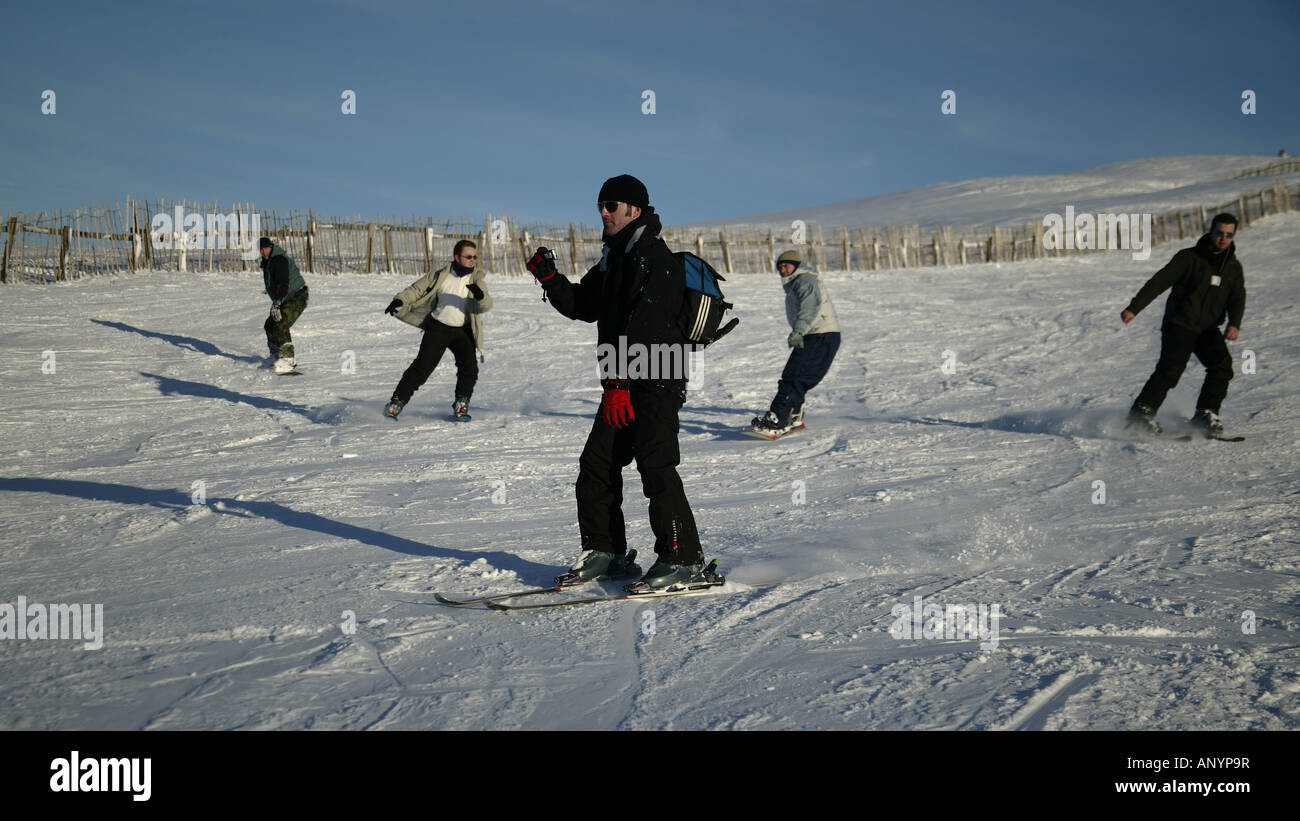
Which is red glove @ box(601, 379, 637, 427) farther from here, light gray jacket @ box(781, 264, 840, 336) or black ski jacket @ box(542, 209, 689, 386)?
light gray jacket @ box(781, 264, 840, 336)

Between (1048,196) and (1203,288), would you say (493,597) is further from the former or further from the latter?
(1048,196)

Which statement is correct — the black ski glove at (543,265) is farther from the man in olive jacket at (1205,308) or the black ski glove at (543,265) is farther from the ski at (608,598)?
the man in olive jacket at (1205,308)

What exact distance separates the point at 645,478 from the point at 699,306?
747 millimetres

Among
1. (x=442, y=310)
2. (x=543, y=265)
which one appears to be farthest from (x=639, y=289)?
(x=442, y=310)

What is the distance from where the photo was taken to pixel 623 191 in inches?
144

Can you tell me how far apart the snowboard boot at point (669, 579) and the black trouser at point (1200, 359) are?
5.18 m

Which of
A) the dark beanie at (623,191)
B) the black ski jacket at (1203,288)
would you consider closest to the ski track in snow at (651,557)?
the black ski jacket at (1203,288)

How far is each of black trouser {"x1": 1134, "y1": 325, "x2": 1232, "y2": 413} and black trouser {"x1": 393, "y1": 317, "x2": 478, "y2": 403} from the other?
621 centimetres

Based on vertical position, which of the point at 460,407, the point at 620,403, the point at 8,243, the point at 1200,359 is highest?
the point at 8,243

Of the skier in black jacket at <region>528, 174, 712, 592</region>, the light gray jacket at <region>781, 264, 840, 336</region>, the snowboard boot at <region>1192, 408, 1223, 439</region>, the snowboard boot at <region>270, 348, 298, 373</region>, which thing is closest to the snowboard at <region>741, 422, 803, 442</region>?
the light gray jacket at <region>781, 264, 840, 336</region>

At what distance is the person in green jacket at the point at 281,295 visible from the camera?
427 inches

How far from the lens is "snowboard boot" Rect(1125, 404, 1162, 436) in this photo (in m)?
7.34
